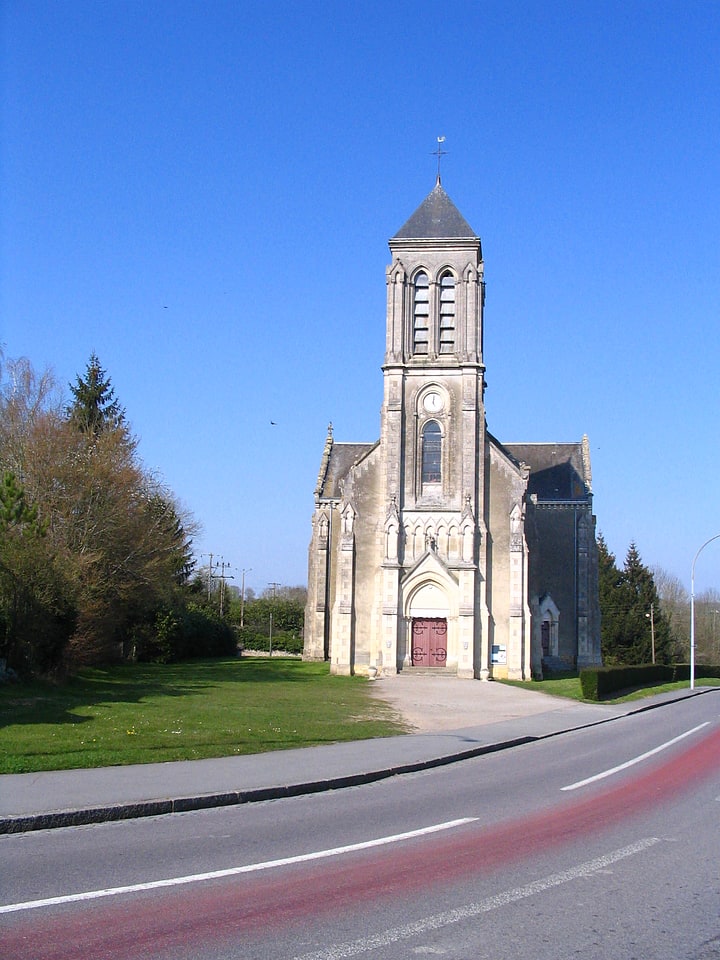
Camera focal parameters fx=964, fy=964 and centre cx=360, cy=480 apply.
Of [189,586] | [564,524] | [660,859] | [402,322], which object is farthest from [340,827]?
[189,586]

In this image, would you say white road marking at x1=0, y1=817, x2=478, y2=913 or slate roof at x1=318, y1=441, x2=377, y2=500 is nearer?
white road marking at x1=0, y1=817, x2=478, y2=913

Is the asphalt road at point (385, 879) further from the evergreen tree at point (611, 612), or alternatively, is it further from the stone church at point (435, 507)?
the evergreen tree at point (611, 612)

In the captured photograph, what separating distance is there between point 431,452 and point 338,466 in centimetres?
1386

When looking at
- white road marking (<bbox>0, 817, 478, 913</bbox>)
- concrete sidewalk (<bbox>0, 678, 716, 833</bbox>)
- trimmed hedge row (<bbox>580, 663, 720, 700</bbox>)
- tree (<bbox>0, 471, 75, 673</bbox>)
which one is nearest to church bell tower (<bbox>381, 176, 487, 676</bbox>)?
trimmed hedge row (<bbox>580, 663, 720, 700</bbox>)

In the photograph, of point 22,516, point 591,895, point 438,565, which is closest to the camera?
point 591,895

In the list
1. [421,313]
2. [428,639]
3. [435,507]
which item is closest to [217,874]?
[428,639]

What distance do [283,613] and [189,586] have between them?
11.3 meters

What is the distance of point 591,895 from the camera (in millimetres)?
7398

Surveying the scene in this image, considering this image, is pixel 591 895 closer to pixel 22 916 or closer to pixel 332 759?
pixel 22 916

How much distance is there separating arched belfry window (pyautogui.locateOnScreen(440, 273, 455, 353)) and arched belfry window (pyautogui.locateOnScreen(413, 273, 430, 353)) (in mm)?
664

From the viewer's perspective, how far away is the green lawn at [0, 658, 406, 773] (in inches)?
558

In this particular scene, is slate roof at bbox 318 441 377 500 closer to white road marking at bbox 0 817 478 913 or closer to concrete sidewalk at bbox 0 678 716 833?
concrete sidewalk at bbox 0 678 716 833

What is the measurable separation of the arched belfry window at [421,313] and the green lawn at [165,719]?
18062 mm

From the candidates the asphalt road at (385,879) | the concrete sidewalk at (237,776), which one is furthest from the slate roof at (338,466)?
the asphalt road at (385,879)
